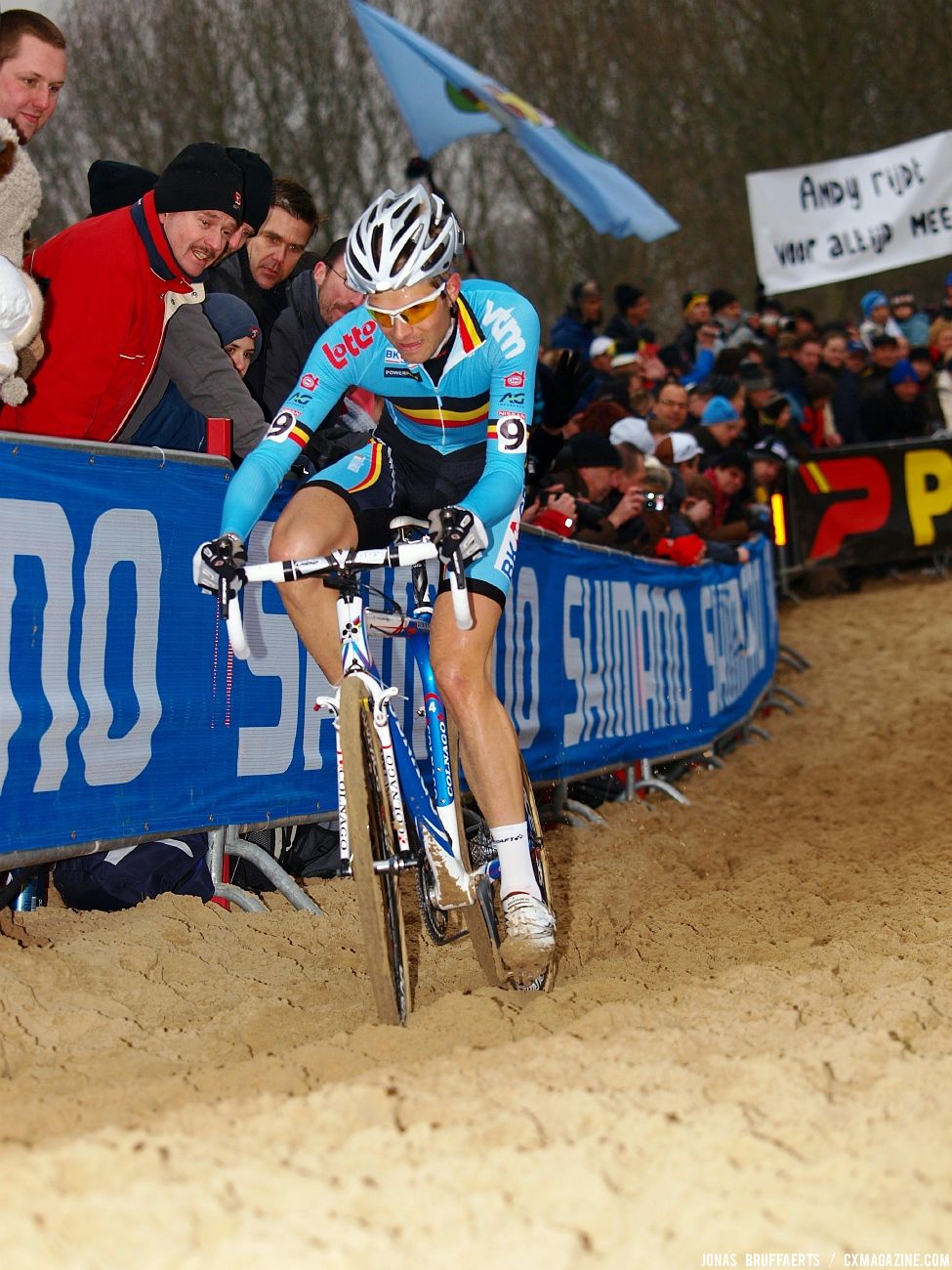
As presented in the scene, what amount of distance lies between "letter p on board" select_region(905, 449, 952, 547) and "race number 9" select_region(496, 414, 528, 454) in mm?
13002

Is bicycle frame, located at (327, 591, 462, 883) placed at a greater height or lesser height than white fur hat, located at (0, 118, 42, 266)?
lesser

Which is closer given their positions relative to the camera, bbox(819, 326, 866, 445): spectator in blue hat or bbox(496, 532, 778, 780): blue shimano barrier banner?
bbox(496, 532, 778, 780): blue shimano barrier banner

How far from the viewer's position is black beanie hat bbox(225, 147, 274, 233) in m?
5.23

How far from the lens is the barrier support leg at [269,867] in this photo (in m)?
5.11

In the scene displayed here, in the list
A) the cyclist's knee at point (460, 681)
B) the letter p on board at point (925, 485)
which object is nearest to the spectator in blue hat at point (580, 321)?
the letter p on board at point (925, 485)

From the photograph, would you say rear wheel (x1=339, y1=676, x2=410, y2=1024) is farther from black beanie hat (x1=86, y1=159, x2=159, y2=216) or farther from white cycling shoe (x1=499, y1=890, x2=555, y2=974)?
black beanie hat (x1=86, y1=159, x2=159, y2=216)

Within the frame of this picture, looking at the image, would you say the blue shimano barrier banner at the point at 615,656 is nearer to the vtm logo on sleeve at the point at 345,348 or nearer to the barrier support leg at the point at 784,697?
the barrier support leg at the point at 784,697

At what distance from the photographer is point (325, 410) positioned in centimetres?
445

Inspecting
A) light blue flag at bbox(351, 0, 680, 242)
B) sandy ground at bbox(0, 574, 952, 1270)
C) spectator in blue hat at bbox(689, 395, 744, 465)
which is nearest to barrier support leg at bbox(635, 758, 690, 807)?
sandy ground at bbox(0, 574, 952, 1270)

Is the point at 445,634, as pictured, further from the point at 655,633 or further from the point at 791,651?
the point at 791,651

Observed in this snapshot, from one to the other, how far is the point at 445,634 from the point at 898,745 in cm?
685

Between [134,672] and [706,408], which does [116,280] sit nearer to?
[134,672]

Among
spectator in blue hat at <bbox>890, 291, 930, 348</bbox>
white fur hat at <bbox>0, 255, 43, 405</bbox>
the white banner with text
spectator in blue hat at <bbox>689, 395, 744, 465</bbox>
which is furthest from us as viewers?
spectator in blue hat at <bbox>890, 291, 930, 348</bbox>

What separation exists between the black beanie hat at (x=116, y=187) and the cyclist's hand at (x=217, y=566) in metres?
2.58
